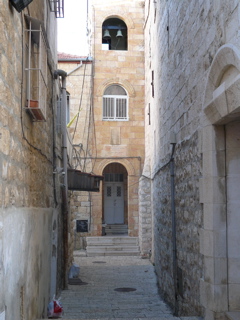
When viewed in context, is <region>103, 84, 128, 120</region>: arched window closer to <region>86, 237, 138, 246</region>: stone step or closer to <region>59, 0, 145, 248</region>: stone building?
<region>59, 0, 145, 248</region>: stone building

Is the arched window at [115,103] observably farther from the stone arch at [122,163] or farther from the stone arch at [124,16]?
the stone arch at [124,16]

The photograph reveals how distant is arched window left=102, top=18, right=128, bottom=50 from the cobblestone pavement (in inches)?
363

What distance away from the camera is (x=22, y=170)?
14.2 feet

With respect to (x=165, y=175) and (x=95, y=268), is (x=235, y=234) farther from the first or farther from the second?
(x=95, y=268)

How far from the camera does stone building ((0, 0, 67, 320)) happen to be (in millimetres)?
3451

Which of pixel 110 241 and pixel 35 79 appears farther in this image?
pixel 110 241

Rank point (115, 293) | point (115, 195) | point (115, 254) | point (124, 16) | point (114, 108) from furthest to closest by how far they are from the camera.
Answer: point (115, 195) < point (124, 16) < point (114, 108) < point (115, 254) < point (115, 293)

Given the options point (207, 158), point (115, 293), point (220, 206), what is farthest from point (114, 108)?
point (220, 206)

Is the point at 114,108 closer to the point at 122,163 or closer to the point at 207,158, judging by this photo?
the point at 122,163

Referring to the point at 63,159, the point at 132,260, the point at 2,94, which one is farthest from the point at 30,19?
the point at 132,260

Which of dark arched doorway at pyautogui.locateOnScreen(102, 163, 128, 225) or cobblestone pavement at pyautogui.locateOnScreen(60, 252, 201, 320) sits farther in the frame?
dark arched doorway at pyautogui.locateOnScreen(102, 163, 128, 225)

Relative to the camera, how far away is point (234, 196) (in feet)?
14.9

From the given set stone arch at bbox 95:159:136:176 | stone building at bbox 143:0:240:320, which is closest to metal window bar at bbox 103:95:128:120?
stone arch at bbox 95:159:136:176

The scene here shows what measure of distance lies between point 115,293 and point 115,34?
12415mm
